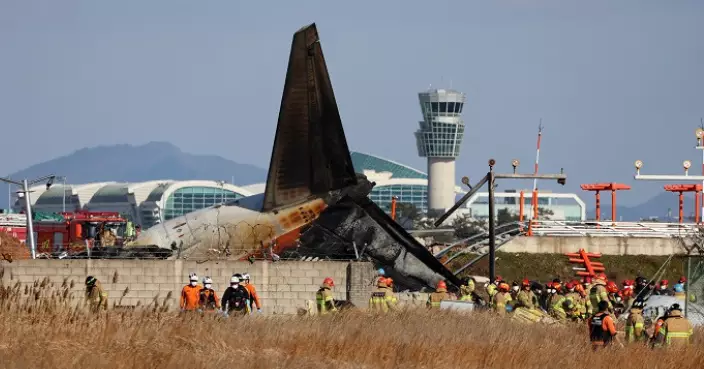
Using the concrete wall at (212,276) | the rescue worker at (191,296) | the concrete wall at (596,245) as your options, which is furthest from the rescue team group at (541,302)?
the concrete wall at (596,245)

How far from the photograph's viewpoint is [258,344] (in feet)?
84.0

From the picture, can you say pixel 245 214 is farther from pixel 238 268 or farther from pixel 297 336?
pixel 297 336

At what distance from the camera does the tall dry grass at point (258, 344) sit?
73.9 ft

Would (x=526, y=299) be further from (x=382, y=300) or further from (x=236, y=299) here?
(x=236, y=299)

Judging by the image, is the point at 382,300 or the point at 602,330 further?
the point at 382,300

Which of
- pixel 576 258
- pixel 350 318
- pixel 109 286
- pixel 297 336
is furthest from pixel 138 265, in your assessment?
pixel 576 258

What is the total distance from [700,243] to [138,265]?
1510 centimetres

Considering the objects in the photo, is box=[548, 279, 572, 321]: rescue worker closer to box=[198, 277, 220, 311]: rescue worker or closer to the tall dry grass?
the tall dry grass

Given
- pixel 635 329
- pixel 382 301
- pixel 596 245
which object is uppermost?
pixel 596 245

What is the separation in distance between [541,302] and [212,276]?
9.97m

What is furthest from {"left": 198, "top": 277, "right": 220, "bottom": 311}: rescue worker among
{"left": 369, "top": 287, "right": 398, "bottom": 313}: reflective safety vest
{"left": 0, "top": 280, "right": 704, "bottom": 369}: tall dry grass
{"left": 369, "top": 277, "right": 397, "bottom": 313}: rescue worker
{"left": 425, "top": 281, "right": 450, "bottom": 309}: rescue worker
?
{"left": 425, "top": 281, "right": 450, "bottom": 309}: rescue worker

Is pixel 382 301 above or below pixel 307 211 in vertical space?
below

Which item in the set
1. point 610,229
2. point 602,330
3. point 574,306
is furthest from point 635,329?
point 610,229

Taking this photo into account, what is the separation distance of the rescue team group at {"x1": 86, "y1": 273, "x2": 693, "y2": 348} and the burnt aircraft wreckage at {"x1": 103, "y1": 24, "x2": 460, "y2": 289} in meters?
3.03
